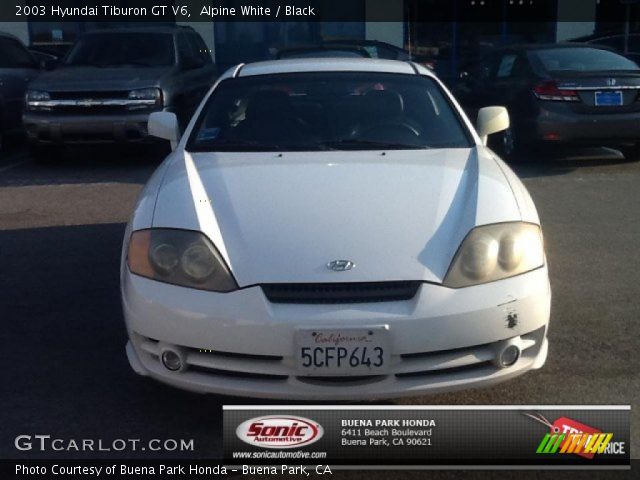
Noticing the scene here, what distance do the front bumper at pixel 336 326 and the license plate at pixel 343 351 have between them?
3cm

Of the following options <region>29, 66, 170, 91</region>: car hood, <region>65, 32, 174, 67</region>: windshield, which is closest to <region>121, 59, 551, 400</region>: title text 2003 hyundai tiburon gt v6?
<region>29, 66, 170, 91</region>: car hood

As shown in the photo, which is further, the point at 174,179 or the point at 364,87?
the point at 364,87

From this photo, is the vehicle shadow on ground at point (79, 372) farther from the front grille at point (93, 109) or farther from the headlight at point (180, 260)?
the front grille at point (93, 109)

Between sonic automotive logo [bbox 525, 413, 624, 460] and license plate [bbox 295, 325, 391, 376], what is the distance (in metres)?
0.62

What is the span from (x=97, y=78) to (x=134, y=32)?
1.64 metres

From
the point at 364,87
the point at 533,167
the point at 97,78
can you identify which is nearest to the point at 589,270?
the point at 364,87

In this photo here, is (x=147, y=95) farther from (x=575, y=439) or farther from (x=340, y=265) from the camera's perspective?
(x=575, y=439)

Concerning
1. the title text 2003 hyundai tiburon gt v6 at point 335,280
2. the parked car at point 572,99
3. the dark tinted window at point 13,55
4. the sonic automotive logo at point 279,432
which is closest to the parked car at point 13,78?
the dark tinted window at point 13,55

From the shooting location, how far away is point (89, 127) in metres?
10.1

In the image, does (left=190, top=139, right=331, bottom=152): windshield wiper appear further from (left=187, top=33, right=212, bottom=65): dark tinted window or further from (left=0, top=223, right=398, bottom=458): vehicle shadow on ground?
(left=187, top=33, right=212, bottom=65): dark tinted window

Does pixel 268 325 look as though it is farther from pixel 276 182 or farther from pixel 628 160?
pixel 628 160

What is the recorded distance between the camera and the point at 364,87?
5262 mm

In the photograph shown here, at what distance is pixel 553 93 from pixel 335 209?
663 centimetres

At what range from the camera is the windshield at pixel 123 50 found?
11.3 m
